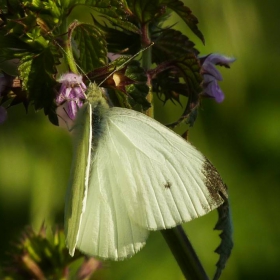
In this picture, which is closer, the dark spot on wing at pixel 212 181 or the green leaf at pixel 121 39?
the dark spot on wing at pixel 212 181

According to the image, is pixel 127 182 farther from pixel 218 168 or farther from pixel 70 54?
pixel 218 168

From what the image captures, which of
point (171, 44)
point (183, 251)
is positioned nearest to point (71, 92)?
point (171, 44)

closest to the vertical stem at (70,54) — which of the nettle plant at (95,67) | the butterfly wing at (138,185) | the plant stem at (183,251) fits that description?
the nettle plant at (95,67)

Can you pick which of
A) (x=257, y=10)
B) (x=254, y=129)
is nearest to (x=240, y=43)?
(x=257, y=10)

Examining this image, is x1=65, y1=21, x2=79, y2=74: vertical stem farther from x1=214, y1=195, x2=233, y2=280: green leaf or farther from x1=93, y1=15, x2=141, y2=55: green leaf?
x1=214, y1=195, x2=233, y2=280: green leaf

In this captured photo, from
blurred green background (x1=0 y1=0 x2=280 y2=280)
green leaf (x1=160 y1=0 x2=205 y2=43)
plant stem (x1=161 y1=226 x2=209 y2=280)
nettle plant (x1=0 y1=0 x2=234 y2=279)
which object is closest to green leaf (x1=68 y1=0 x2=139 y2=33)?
nettle plant (x1=0 y1=0 x2=234 y2=279)

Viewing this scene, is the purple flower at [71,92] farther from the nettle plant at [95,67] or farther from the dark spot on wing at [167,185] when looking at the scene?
the dark spot on wing at [167,185]

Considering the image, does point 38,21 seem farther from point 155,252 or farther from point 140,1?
point 155,252
